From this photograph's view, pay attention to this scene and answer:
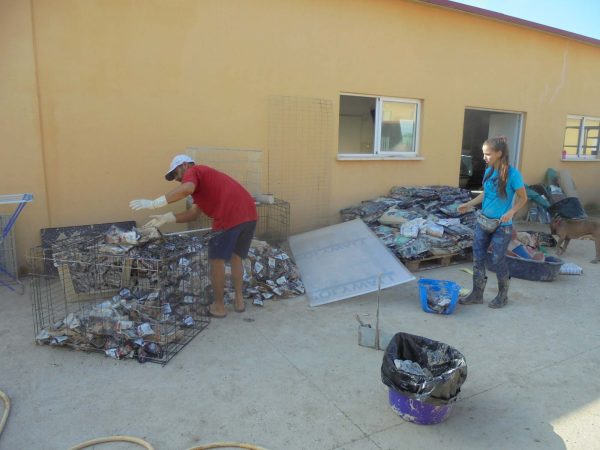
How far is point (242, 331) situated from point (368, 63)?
16.1ft

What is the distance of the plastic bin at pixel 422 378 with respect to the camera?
7.95 ft

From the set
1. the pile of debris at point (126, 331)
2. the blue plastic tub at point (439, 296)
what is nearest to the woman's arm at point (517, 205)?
the blue plastic tub at point (439, 296)

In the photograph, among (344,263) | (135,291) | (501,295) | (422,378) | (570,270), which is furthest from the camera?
(570,270)

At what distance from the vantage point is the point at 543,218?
887cm

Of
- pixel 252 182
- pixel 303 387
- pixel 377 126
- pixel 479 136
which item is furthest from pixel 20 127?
pixel 479 136

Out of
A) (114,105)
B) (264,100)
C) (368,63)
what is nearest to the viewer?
(114,105)

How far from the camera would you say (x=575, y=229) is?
629 centimetres

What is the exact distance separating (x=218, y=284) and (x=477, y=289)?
269cm

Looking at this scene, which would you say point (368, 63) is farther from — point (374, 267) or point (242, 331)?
point (242, 331)

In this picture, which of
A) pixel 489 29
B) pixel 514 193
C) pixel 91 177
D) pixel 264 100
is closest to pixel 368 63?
pixel 264 100

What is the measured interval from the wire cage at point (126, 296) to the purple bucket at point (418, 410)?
173 cm

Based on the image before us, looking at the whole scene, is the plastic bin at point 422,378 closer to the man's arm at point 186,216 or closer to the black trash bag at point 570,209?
the man's arm at point 186,216

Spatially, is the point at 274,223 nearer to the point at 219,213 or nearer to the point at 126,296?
the point at 219,213

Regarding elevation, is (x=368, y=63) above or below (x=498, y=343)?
above
